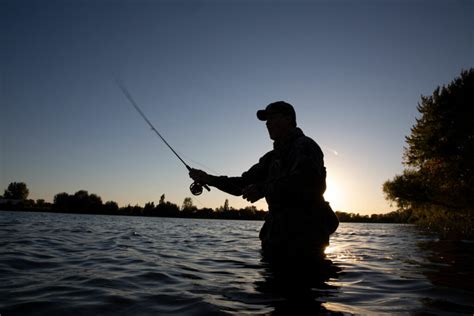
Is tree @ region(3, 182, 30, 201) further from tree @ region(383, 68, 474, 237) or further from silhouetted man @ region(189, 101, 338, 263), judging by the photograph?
silhouetted man @ region(189, 101, 338, 263)

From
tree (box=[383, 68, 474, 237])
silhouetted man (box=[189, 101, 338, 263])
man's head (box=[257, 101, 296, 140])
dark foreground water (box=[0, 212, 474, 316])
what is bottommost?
dark foreground water (box=[0, 212, 474, 316])

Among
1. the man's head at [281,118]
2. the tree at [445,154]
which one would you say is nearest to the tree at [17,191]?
the tree at [445,154]

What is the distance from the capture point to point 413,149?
29938mm

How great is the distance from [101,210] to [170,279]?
153119mm

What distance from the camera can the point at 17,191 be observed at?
547 feet

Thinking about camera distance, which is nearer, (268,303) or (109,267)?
(268,303)

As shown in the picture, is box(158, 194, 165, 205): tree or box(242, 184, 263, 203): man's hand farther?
box(158, 194, 165, 205): tree

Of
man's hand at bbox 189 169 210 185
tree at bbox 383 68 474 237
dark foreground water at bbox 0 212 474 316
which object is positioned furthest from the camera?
tree at bbox 383 68 474 237

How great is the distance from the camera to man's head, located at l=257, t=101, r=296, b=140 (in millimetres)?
5887

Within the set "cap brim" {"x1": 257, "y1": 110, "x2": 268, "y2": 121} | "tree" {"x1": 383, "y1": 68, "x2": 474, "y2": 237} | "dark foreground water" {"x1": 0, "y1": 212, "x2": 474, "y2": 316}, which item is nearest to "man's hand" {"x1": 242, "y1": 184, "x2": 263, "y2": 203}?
"dark foreground water" {"x1": 0, "y1": 212, "x2": 474, "y2": 316}

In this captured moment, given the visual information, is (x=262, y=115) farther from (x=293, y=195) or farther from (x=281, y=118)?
(x=293, y=195)

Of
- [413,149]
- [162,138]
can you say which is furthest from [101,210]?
[162,138]

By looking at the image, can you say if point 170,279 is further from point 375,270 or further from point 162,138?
point 162,138

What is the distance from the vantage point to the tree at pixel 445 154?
25.0 meters
